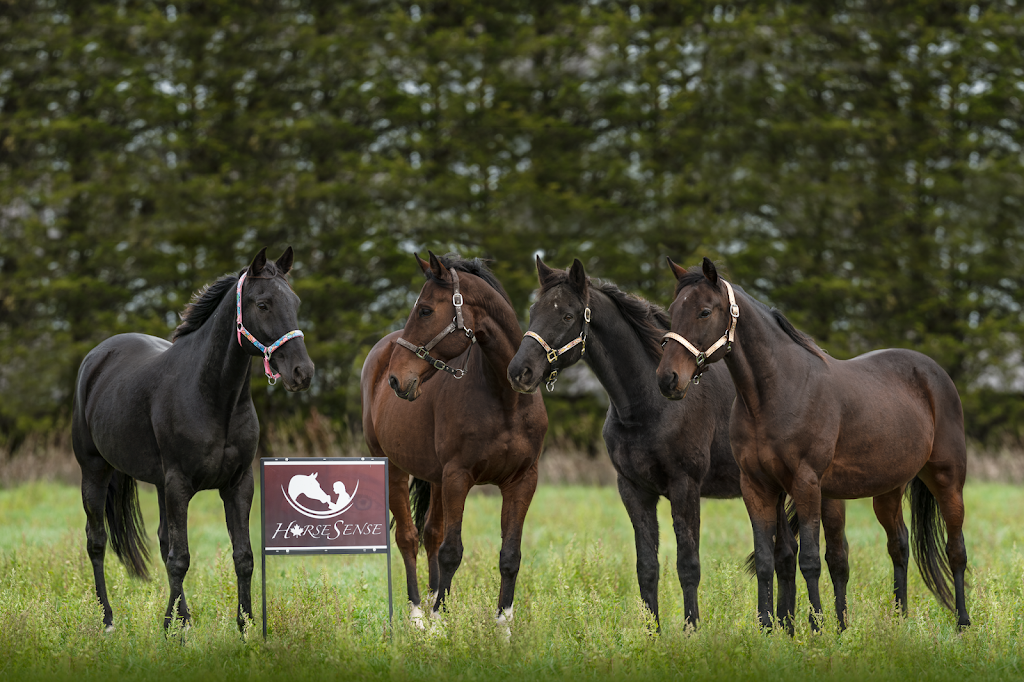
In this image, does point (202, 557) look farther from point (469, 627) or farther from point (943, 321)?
point (943, 321)

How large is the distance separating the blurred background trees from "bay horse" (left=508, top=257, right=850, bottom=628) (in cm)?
1048

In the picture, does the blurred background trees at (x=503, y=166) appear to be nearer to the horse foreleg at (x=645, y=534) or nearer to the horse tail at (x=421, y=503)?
the horse tail at (x=421, y=503)

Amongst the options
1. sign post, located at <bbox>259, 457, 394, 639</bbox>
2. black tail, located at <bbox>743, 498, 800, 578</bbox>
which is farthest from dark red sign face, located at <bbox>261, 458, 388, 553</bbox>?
black tail, located at <bbox>743, 498, 800, 578</bbox>

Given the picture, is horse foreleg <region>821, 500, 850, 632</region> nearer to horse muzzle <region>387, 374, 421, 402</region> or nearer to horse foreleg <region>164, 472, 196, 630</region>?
horse muzzle <region>387, 374, 421, 402</region>

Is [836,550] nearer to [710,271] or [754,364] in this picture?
[754,364]

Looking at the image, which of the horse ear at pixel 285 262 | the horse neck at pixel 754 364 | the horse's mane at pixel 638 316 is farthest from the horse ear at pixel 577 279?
the horse ear at pixel 285 262

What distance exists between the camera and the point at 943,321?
18484 mm

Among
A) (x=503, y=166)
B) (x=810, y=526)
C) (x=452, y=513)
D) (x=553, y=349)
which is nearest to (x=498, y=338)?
(x=553, y=349)

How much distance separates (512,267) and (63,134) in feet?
32.3

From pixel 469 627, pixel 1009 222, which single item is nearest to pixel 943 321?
pixel 1009 222

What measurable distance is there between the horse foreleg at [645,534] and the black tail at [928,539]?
2641mm

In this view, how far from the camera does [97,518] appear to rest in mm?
7219

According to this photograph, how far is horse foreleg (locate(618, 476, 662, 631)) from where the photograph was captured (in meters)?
6.24

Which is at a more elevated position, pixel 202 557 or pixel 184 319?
pixel 184 319
